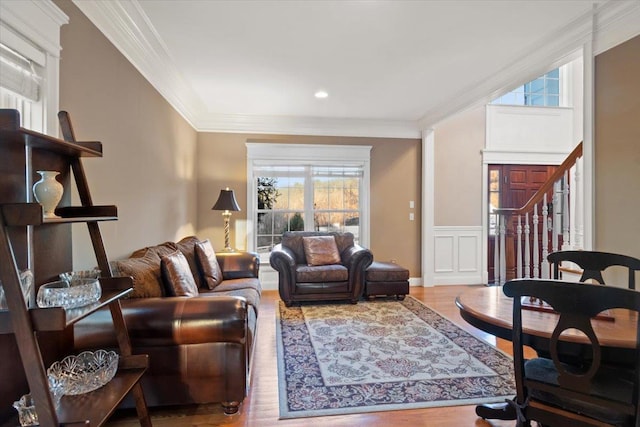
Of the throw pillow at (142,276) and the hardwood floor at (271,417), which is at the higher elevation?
the throw pillow at (142,276)

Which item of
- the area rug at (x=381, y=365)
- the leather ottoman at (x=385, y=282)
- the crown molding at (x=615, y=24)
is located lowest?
the area rug at (x=381, y=365)

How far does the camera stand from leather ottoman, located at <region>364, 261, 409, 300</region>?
14.7 feet

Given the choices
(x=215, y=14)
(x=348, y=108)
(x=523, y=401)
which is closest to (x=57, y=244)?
(x=215, y=14)

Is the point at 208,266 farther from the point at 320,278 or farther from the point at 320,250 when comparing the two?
the point at 320,250

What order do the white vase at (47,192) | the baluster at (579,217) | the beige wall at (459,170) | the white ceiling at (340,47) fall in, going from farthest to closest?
the beige wall at (459,170)
the baluster at (579,217)
the white ceiling at (340,47)
the white vase at (47,192)

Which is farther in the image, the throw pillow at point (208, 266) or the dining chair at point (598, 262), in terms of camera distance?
the throw pillow at point (208, 266)

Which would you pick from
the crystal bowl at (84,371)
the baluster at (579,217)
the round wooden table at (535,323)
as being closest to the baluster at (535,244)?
the baluster at (579,217)

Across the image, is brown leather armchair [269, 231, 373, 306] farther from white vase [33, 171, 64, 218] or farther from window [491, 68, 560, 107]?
window [491, 68, 560, 107]

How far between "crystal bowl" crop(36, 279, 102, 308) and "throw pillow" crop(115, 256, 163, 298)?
0.66m

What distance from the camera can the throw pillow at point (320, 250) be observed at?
15.1 feet

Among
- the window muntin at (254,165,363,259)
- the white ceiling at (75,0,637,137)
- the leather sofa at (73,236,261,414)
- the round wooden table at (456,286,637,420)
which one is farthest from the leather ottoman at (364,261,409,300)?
the leather sofa at (73,236,261,414)

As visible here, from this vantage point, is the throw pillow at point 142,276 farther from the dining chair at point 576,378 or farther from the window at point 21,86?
the dining chair at point 576,378

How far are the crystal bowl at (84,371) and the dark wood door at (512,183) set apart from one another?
5.51 m

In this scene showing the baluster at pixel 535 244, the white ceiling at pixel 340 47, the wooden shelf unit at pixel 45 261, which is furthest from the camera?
the baluster at pixel 535 244
